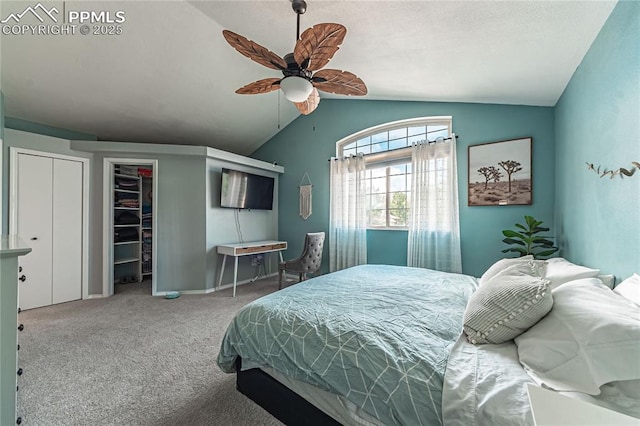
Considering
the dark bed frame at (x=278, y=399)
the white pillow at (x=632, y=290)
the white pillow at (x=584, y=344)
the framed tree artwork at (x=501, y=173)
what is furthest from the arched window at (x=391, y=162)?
the dark bed frame at (x=278, y=399)

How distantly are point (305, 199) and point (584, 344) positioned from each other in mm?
4105

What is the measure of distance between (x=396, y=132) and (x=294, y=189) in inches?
84.3

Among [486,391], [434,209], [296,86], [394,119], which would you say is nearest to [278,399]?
[486,391]

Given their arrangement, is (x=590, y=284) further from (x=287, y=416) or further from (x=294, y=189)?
(x=294, y=189)

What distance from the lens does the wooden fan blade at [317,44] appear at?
1513 millimetres

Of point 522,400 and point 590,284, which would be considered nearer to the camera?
point 522,400

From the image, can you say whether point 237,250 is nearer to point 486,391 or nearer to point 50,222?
point 50,222

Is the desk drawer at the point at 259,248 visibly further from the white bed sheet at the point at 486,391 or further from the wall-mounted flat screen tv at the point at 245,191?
the white bed sheet at the point at 486,391

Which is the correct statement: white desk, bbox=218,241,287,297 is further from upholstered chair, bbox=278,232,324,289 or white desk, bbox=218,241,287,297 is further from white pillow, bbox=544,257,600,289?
white pillow, bbox=544,257,600,289

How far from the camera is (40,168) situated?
3.16m

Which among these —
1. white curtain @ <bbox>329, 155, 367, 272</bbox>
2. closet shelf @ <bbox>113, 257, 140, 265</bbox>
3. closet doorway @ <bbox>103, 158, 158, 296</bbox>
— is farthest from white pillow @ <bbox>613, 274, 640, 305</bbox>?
closet shelf @ <bbox>113, 257, 140, 265</bbox>

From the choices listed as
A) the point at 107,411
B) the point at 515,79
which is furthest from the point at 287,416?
the point at 515,79

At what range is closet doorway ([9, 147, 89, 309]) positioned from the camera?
9.96 ft

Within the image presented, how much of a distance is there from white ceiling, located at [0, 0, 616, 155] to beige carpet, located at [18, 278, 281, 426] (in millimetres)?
2702
